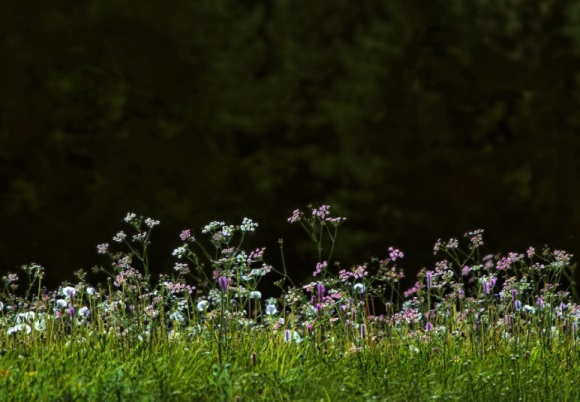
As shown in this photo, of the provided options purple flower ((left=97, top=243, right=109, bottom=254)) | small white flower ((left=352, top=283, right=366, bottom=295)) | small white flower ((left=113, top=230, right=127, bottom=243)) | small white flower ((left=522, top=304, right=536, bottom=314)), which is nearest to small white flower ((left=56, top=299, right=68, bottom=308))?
purple flower ((left=97, top=243, right=109, bottom=254))

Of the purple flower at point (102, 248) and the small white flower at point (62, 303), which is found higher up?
the purple flower at point (102, 248)

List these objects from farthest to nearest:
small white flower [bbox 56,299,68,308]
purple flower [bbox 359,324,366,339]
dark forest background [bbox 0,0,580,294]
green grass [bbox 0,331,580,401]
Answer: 1. dark forest background [bbox 0,0,580,294]
2. small white flower [bbox 56,299,68,308]
3. purple flower [bbox 359,324,366,339]
4. green grass [bbox 0,331,580,401]

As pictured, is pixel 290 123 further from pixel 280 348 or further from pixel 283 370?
pixel 283 370

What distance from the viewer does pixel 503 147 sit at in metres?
5.62

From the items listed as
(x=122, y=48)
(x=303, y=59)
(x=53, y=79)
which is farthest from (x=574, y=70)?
(x=53, y=79)

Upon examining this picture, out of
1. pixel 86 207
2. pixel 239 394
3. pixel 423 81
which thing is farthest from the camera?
pixel 423 81

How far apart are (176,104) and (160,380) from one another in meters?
2.30

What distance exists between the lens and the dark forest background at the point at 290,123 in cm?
519

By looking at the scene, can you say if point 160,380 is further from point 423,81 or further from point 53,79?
point 423,81

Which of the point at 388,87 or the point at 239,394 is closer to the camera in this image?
the point at 239,394

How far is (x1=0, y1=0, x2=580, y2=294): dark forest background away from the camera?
5.19m

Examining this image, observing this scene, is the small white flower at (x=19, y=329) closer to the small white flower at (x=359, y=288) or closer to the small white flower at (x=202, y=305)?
the small white flower at (x=202, y=305)

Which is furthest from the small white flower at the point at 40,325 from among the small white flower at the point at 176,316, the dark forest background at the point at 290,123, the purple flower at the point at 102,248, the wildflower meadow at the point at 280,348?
the dark forest background at the point at 290,123

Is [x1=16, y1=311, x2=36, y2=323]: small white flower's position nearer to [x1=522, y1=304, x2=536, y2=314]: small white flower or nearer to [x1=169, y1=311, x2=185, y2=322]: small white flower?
[x1=169, y1=311, x2=185, y2=322]: small white flower
